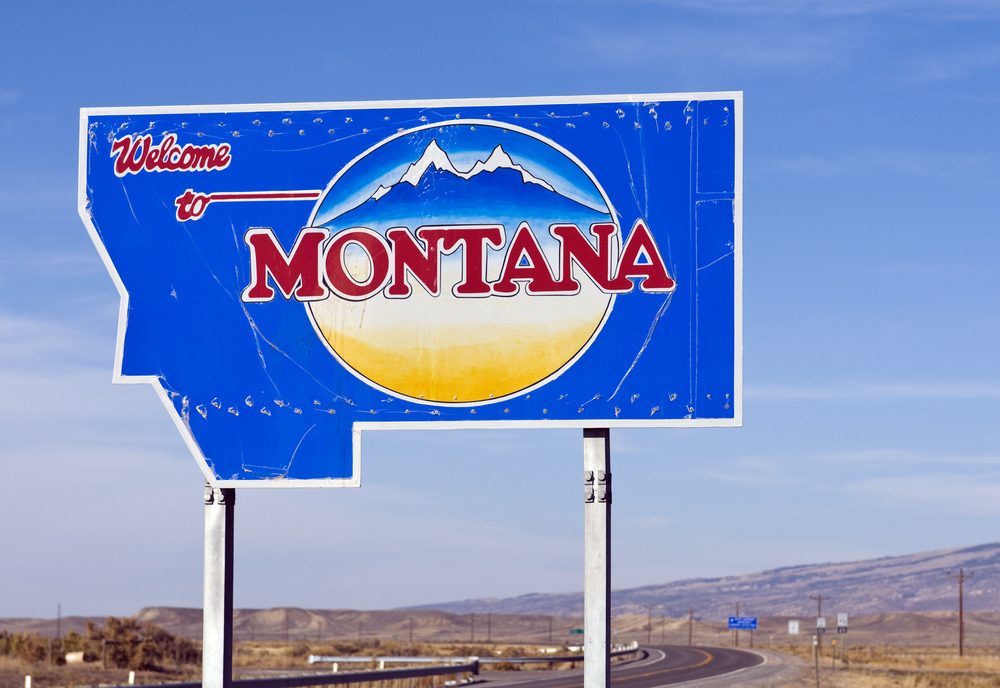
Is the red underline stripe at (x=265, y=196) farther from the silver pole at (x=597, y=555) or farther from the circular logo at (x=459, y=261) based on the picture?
the silver pole at (x=597, y=555)

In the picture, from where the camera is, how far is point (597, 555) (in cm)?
1389

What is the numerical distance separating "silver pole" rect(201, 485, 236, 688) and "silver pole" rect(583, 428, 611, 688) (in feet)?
11.6

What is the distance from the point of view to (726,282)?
548 inches

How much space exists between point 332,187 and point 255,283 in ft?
4.03

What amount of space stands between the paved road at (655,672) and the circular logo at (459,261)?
37391 mm

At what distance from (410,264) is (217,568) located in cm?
355

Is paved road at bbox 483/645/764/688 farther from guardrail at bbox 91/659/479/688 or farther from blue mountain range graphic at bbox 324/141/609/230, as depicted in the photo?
blue mountain range graphic at bbox 324/141/609/230

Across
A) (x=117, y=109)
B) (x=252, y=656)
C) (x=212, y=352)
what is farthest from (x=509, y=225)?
(x=252, y=656)

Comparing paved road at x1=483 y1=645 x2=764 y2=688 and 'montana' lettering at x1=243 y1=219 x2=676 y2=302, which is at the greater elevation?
'montana' lettering at x1=243 y1=219 x2=676 y2=302

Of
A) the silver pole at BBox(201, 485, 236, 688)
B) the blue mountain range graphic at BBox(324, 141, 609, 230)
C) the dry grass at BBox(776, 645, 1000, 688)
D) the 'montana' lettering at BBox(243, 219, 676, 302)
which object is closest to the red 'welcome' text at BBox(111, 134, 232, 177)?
the 'montana' lettering at BBox(243, 219, 676, 302)

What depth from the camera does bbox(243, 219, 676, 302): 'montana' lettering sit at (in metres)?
14.2

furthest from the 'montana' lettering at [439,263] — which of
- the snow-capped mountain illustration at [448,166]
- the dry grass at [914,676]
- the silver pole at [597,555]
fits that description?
the dry grass at [914,676]

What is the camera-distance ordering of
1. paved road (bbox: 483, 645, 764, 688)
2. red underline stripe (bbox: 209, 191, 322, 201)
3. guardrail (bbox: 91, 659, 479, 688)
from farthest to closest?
paved road (bbox: 483, 645, 764, 688)
guardrail (bbox: 91, 659, 479, 688)
red underline stripe (bbox: 209, 191, 322, 201)

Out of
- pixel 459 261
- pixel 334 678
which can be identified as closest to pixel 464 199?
pixel 459 261
